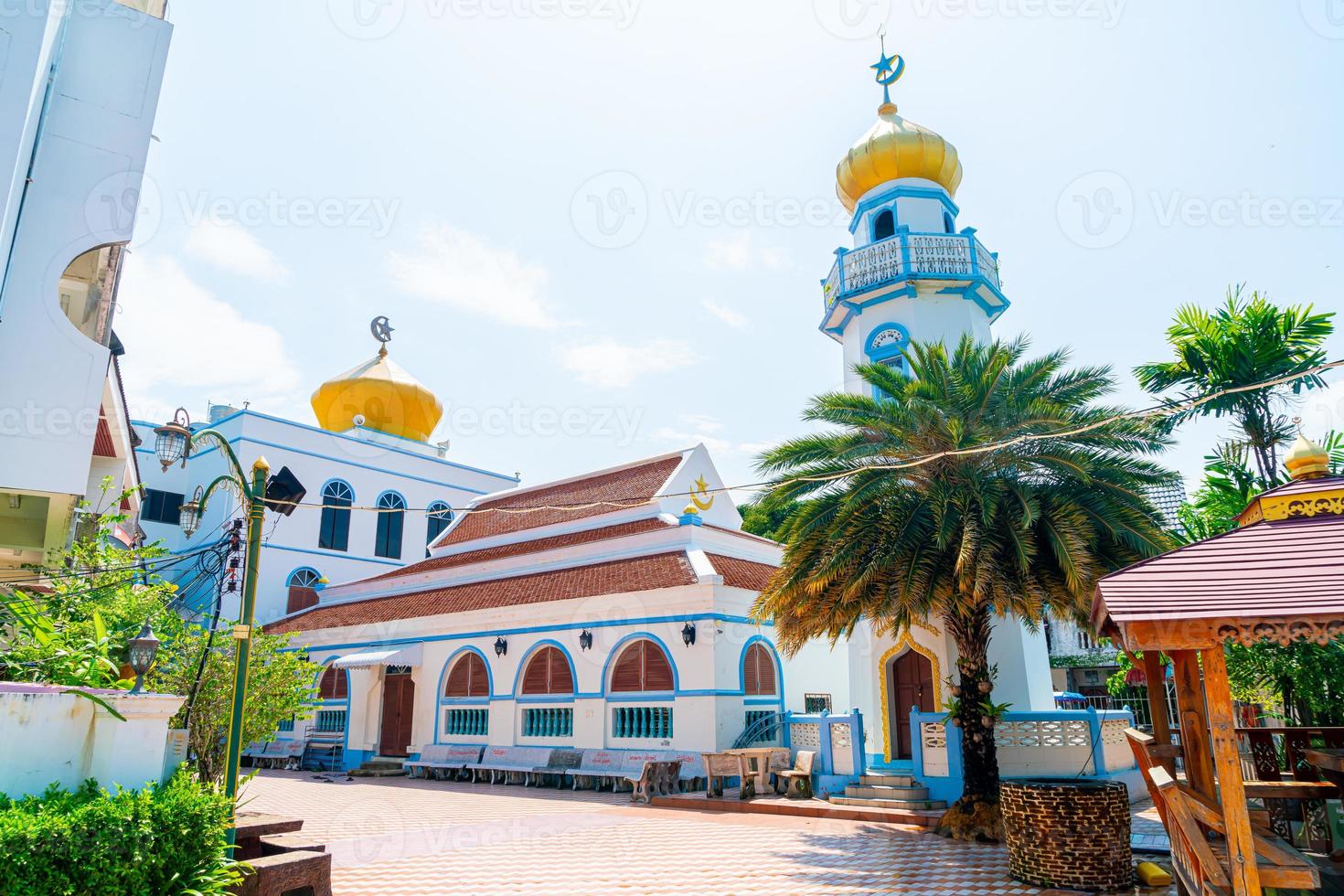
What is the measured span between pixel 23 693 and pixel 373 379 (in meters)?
28.2

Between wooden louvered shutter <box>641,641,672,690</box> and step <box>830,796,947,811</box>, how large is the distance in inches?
174

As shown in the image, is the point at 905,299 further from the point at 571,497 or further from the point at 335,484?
the point at 335,484

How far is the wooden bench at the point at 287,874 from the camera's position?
6.85 metres

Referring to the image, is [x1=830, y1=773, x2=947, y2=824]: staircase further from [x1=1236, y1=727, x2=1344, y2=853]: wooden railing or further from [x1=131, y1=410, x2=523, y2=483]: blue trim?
[x1=131, y1=410, x2=523, y2=483]: blue trim

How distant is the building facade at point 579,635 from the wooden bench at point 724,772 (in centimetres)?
101

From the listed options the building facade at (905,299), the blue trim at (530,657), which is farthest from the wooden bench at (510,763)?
the building facade at (905,299)

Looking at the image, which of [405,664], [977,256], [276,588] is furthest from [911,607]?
[276,588]

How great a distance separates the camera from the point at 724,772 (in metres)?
14.9

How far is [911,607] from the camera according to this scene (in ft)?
36.3

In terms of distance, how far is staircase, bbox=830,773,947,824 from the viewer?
12852 mm

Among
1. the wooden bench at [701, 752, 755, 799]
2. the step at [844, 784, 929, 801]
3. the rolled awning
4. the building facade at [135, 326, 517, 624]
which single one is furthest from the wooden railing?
the building facade at [135, 326, 517, 624]

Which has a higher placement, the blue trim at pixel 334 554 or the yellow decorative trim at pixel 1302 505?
the blue trim at pixel 334 554

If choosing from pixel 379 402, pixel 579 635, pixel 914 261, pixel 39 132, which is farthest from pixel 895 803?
pixel 379 402

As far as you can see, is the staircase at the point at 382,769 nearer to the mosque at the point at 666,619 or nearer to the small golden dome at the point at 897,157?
the mosque at the point at 666,619
